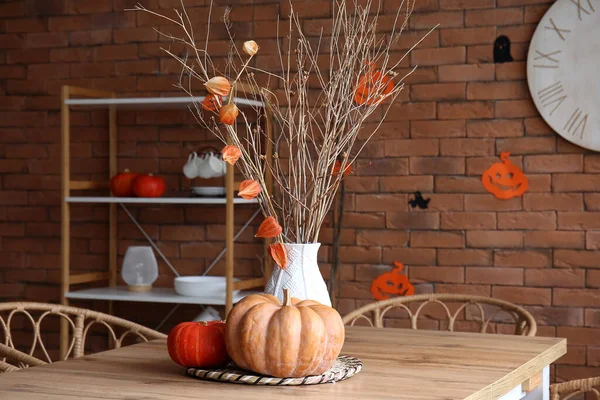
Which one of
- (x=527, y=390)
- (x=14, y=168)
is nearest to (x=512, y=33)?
(x=527, y=390)

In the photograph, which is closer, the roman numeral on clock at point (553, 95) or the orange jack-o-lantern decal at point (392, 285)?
the roman numeral on clock at point (553, 95)

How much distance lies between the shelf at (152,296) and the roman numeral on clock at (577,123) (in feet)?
4.66

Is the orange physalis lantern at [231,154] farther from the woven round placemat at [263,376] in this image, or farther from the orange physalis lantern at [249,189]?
the woven round placemat at [263,376]

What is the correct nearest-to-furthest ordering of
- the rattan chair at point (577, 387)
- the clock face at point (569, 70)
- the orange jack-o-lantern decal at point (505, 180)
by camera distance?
the rattan chair at point (577, 387)
the clock face at point (569, 70)
the orange jack-o-lantern decal at point (505, 180)

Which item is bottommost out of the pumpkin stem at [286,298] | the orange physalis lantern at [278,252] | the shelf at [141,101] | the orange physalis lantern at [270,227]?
the pumpkin stem at [286,298]

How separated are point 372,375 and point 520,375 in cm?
34

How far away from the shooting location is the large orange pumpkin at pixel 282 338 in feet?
5.46

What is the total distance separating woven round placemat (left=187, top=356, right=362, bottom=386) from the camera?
5.52 ft

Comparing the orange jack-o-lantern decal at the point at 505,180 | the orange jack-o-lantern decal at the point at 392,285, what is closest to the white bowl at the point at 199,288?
the orange jack-o-lantern decal at the point at 392,285

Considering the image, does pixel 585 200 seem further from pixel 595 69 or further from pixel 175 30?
pixel 175 30

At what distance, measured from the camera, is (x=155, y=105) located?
12.4ft

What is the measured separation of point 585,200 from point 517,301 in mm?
468

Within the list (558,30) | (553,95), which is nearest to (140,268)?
(553,95)

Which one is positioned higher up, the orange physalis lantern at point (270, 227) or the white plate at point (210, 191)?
the white plate at point (210, 191)
